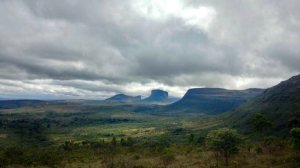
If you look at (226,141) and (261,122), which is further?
(261,122)

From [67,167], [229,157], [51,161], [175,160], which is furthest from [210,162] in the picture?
[51,161]

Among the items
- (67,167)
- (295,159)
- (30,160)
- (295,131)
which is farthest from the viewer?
(30,160)

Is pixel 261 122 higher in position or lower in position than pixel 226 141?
higher

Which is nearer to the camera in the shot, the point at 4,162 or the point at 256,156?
the point at 256,156

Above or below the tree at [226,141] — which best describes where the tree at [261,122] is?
above

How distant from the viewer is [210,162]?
76188mm

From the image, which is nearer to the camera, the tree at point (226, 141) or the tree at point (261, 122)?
the tree at point (226, 141)

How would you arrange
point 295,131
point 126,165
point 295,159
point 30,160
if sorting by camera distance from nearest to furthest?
point 295,159 → point 295,131 → point 126,165 → point 30,160

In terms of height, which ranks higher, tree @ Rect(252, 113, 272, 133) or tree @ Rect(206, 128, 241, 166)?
tree @ Rect(252, 113, 272, 133)

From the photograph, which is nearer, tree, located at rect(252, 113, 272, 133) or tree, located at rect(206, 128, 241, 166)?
tree, located at rect(206, 128, 241, 166)

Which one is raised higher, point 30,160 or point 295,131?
point 295,131

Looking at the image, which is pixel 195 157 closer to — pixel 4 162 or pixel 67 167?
pixel 67 167

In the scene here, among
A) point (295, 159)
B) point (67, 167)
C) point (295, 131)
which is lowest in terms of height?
point (67, 167)

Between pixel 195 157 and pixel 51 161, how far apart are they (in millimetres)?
44323
